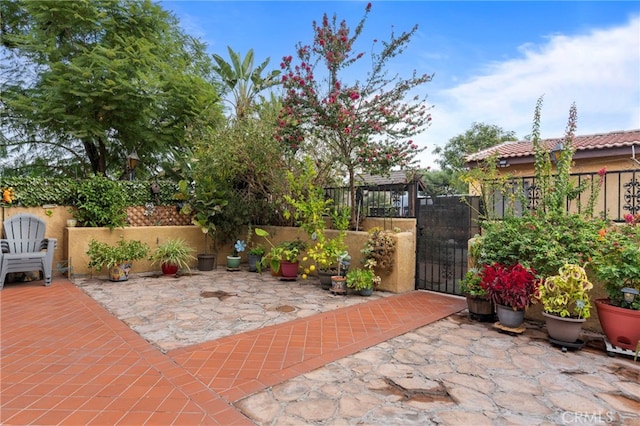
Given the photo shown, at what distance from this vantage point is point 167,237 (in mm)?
8148

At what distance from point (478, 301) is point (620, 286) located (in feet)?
4.78

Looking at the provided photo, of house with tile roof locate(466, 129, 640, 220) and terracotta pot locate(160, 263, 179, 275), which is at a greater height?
house with tile roof locate(466, 129, 640, 220)

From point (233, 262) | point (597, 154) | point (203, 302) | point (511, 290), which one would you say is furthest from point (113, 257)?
point (597, 154)

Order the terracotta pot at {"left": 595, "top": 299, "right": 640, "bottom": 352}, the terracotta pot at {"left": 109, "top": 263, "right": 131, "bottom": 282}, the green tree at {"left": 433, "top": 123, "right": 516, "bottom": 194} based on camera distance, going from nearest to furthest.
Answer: the terracotta pot at {"left": 595, "top": 299, "right": 640, "bottom": 352} → the terracotta pot at {"left": 109, "top": 263, "right": 131, "bottom": 282} → the green tree at {"left": 433, "top": 123, "right": 516, "bottom": 194}

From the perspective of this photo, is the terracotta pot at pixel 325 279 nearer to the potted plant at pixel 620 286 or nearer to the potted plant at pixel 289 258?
the potted plant at pixel 289 258

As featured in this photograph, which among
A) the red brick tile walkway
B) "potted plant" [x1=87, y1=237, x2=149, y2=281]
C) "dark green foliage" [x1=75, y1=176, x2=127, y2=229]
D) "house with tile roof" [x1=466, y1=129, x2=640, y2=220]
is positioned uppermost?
"house with tile roof" [x1=466, y1=129, x2=640, y2=220]

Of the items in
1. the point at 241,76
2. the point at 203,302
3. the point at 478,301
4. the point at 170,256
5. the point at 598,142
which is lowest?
the point at 203,302

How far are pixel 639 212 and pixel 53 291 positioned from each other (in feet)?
29.1

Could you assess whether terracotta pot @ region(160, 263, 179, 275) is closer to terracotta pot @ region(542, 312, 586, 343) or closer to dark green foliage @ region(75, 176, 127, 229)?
dark green foliage @ region(75, 176, 127, 229)

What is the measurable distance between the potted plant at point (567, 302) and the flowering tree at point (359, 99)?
3304mm

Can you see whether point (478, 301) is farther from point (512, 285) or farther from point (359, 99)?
point (359, 99)

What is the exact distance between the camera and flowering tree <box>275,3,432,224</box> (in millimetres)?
6125

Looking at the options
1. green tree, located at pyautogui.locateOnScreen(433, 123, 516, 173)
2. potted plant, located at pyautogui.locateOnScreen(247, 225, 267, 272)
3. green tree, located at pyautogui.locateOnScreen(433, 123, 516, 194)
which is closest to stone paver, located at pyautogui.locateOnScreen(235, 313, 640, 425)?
potted plant, located at pyautogui.locateOnScreen(247, 225, 267, 272)

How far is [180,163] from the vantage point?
33.6 feet
